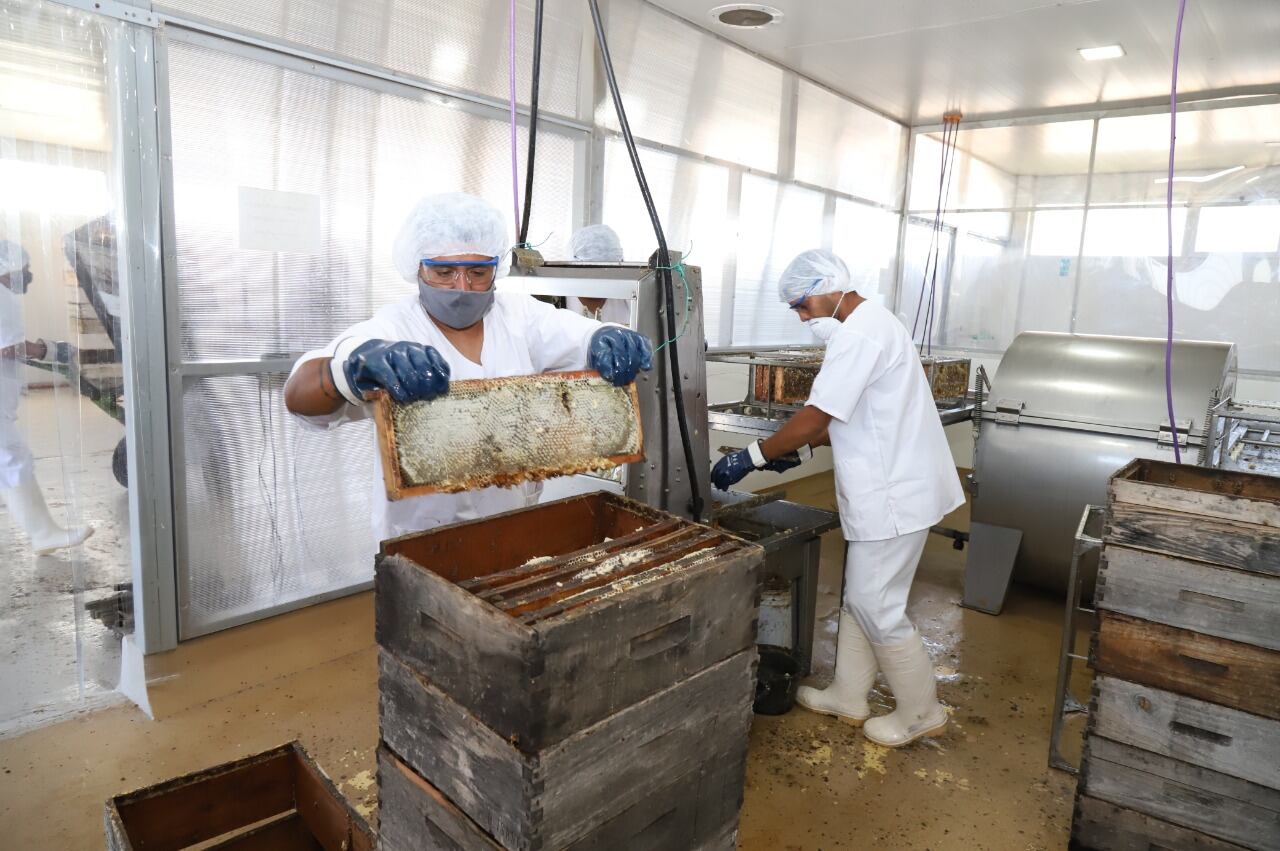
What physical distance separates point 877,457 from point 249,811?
172 centimetres

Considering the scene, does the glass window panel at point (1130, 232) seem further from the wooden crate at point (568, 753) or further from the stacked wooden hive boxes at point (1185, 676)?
the wooden crate at point (568, 753)

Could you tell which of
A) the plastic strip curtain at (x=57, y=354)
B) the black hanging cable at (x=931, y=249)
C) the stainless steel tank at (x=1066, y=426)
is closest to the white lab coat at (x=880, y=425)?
the stainless steel tank at (x=1066, y=426)

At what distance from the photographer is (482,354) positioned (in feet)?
5.42

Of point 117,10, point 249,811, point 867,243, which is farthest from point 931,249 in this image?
point 249,811

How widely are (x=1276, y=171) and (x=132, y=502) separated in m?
5.83

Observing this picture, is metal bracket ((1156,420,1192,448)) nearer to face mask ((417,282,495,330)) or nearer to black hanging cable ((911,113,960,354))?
face mask ((417,282,495,330))

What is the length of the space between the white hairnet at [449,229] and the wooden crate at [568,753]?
32.9 inches

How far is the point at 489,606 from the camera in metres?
0.94

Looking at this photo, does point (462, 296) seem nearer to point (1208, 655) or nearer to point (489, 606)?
point (489, 606)

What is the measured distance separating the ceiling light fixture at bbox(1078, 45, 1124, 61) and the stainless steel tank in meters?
1.79

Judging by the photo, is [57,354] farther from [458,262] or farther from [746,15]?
[746,15]

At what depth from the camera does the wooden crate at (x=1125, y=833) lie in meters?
1.64

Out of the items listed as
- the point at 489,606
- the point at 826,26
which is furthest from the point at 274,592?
the point at 826,26

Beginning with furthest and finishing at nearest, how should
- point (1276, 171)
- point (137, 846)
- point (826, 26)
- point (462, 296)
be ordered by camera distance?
point (1276, 171), point (826, 26), point (462, 296), point (137, 846)
